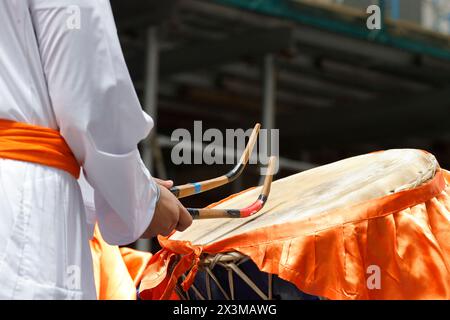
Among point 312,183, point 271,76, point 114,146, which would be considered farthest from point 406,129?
point 114,146

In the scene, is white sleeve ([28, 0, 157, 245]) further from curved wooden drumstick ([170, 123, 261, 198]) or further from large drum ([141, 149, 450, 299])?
large drum ([141, 149, 450, 299])

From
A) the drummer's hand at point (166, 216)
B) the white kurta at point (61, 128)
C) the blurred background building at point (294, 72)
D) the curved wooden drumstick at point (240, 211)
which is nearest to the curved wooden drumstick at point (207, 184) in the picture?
the curved wooden drumstick at point (240, 211)

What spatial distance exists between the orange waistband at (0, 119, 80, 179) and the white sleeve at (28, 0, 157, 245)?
0.02 m

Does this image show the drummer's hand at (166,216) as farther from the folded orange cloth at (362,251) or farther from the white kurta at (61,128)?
the folded orange cloth at (362,251)

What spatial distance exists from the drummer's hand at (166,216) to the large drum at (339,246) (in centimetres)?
30

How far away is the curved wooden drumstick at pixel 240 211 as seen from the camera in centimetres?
172

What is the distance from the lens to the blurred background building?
227 inches

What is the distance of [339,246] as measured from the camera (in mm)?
1761

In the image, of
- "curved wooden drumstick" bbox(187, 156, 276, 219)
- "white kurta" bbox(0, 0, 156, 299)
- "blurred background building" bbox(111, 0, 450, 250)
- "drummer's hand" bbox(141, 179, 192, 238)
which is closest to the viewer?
"white kurta" bbox(0, 0, 156, 299)

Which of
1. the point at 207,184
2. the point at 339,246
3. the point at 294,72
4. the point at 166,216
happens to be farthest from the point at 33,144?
the point at 294,72

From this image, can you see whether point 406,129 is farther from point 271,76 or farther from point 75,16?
point 75,16

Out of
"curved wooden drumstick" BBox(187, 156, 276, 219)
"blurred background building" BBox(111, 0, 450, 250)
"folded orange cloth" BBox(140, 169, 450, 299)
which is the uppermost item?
"blurred background building" BBox(111, 0, 450, 250)

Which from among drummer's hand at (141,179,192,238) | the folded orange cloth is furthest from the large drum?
drummer's hand at (141,179,192,238)

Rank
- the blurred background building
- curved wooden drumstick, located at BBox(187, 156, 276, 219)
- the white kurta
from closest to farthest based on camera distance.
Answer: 1. the white kurta
2. curved wooden drumstick, located at BBox(187, 156, 276, 219)
3. the blurred background building
